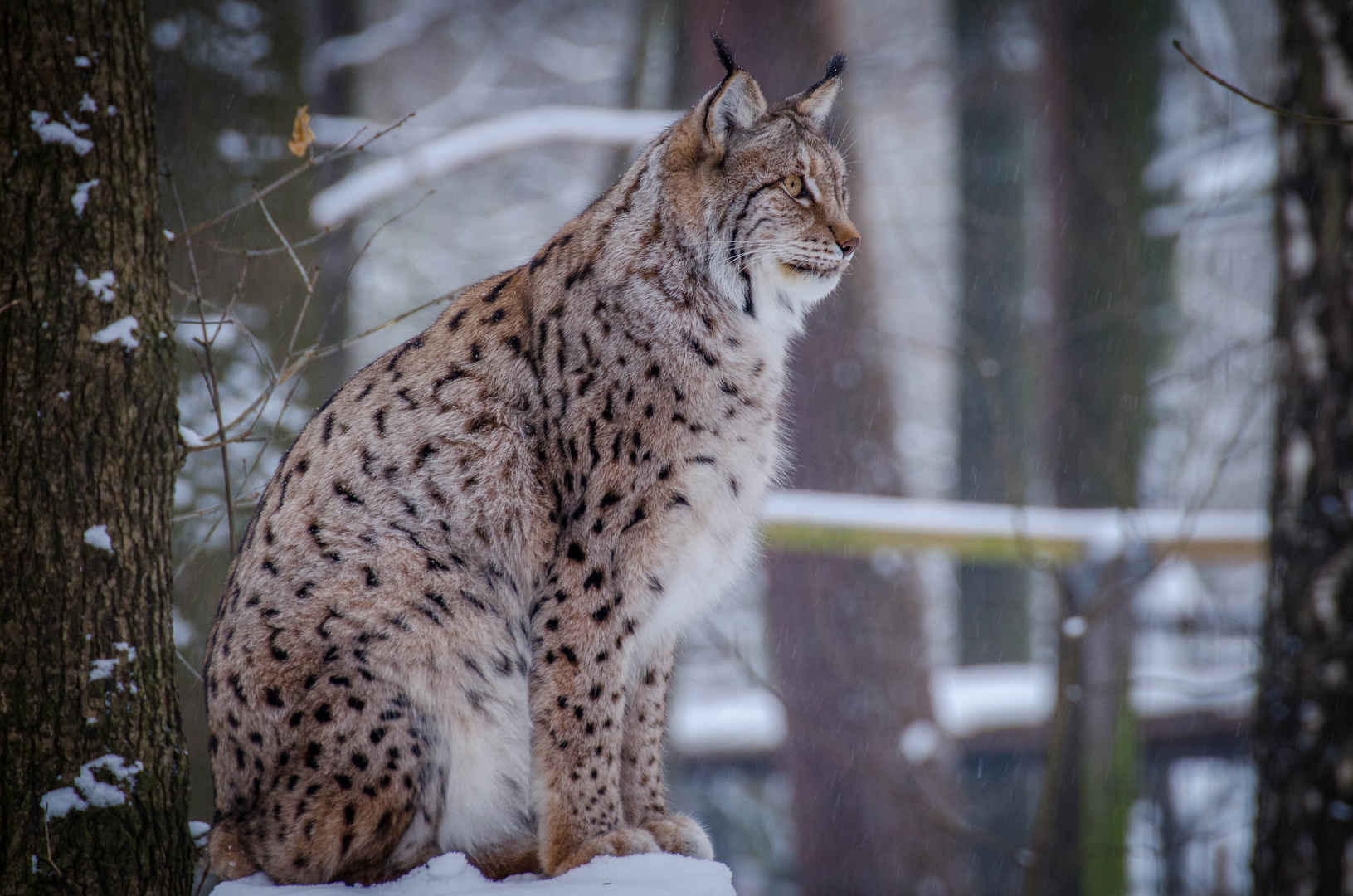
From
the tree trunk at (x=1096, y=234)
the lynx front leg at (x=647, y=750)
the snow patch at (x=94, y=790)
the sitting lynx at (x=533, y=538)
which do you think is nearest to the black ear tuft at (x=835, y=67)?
the sitting lynx at (x=533, y=538)

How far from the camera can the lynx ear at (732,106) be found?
321cm

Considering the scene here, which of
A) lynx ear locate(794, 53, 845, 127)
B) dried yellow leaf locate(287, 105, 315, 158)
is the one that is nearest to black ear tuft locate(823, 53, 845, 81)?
lynx ear locate(794, 53, 845, 127)

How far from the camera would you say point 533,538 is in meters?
3.12

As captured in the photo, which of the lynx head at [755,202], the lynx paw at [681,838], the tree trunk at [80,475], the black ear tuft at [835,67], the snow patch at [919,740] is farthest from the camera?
the snow patch at [919,740]

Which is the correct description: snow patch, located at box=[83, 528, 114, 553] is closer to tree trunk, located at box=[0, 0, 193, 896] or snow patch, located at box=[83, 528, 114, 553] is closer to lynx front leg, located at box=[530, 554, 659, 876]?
tree trunk, located at box=[0, 0, 193, 896]

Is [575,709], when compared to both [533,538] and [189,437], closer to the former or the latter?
[533,538]

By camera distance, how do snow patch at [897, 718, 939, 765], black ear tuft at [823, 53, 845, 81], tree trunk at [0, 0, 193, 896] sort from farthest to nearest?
snow patch at [897, 718, 939, 765], black ear tuft at [823, 53, 845, 81], tree trunk at [0, 0, 193, 896]

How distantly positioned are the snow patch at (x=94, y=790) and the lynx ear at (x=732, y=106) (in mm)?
2384

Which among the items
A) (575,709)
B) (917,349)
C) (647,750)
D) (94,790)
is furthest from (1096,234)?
(94,790)

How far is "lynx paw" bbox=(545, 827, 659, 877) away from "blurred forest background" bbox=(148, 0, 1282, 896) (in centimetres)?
145

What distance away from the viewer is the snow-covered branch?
5.46 metres

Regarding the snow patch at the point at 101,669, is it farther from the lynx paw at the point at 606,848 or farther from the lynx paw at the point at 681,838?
the lynx paw at the point at 681,838

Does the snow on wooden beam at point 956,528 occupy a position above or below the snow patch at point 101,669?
above

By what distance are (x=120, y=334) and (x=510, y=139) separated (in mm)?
3424
